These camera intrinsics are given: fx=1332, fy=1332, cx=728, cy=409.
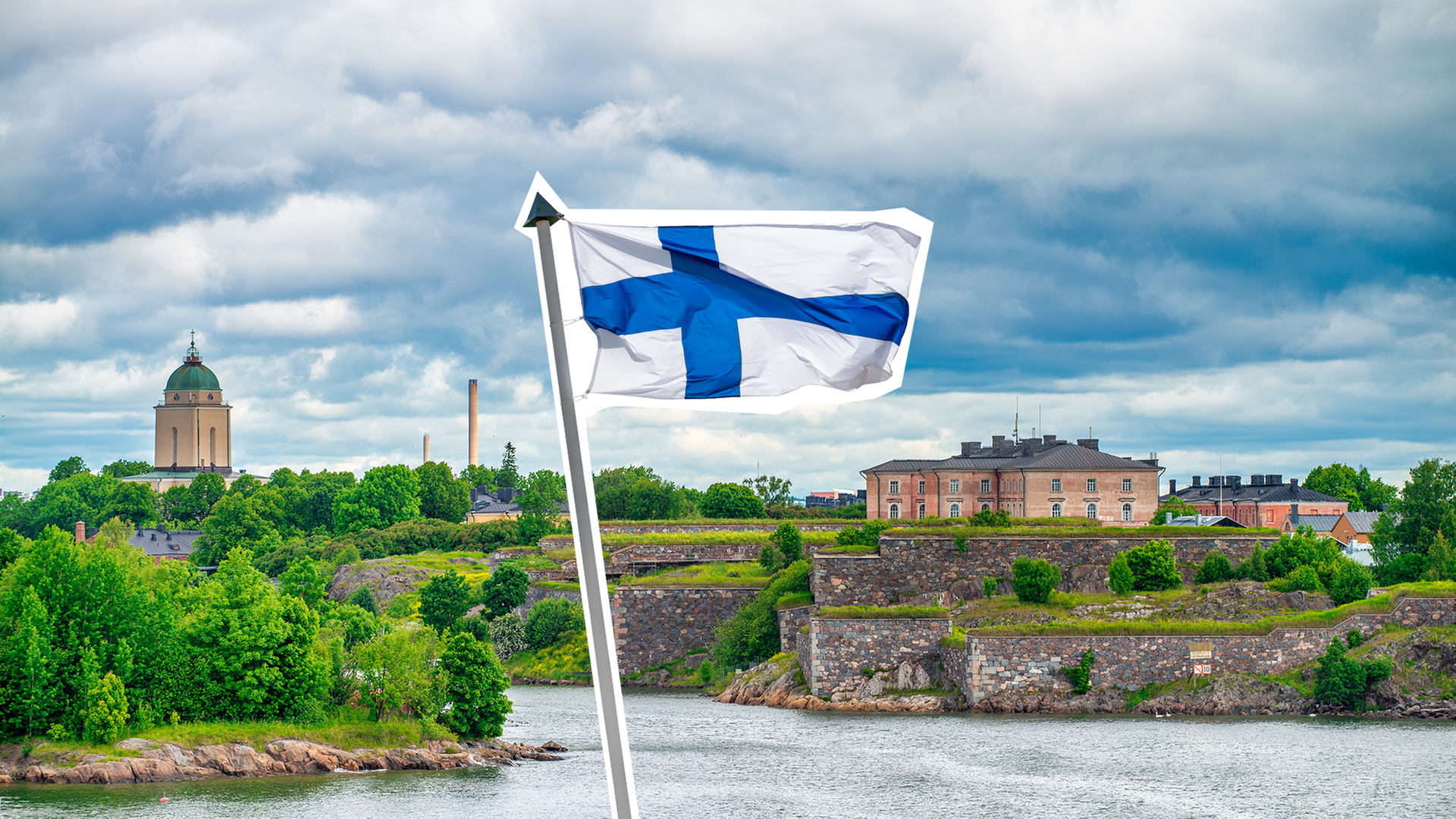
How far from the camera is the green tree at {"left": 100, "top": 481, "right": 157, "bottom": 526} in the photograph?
111000mm

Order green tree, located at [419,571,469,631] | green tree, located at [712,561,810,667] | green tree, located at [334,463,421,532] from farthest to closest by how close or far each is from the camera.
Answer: green tree, located at [334,463,421,532]
green tree, located at [419,571,469,631]
green tree, located at [712,561,810,667]

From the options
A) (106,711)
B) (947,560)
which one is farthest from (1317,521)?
(106,711)

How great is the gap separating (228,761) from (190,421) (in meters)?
108

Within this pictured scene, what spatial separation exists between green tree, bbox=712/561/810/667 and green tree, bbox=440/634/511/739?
46.0 ft

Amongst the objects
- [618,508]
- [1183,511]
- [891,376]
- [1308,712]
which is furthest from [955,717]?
[1183,511]

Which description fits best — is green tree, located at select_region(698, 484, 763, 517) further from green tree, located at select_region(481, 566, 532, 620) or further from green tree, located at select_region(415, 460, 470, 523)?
green tree, located at select_region(415, 460, 470, 523)

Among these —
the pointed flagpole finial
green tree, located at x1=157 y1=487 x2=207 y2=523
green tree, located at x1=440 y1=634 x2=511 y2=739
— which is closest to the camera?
the pointed flagpole finial

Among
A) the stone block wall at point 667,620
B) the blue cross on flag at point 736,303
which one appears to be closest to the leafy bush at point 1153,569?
the stone block wall at point 667,620

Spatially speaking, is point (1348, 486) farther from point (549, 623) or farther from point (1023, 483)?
point (549, 623)

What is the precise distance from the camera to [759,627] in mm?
50094

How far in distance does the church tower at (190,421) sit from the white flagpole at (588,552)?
134m

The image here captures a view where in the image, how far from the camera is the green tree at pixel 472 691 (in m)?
37.0

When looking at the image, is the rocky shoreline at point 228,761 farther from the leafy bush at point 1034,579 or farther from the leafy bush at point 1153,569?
the leafy bush at point 1153,569

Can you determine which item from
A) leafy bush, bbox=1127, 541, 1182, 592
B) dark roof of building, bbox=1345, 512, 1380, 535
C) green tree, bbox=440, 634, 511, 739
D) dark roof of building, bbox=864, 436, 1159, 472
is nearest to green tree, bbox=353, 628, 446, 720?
green tree, bbox=440, 634, 511, 739
